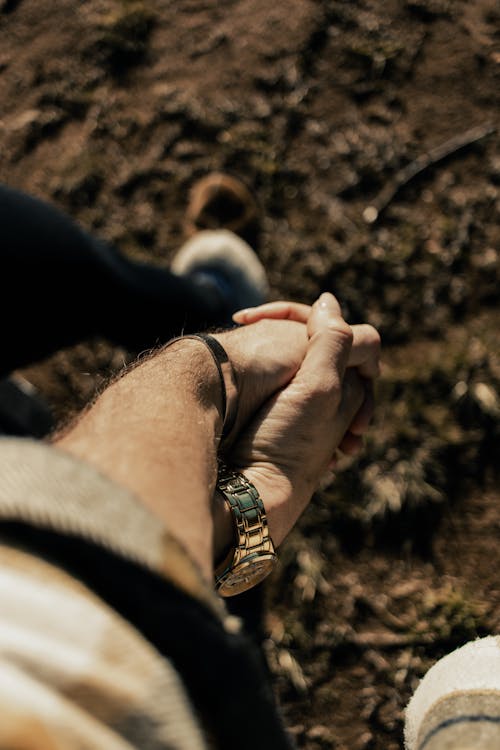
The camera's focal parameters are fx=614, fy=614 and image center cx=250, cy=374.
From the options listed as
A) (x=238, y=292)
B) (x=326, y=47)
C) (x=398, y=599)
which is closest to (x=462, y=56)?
(x=326, y=47)

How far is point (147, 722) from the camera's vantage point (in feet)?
2.05

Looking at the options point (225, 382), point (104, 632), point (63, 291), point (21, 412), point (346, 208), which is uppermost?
point (104, 632)

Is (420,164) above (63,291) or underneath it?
underneath

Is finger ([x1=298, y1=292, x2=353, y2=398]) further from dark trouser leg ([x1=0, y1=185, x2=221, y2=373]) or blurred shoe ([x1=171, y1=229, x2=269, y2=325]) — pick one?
blurred shoe ([x1=171, y1=229, x2=269, y2=325])

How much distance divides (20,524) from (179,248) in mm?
2483

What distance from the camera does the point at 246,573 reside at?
1.47 m

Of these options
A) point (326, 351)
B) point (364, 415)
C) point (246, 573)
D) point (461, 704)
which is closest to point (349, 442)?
point (364, 415)

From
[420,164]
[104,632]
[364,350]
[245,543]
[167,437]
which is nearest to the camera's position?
[104,632]

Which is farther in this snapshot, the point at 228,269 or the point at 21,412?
A: the point at 228,269

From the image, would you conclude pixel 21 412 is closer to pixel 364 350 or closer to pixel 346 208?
pixel 364 350

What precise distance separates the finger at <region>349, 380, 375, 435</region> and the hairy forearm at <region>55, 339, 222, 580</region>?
0.68 meters

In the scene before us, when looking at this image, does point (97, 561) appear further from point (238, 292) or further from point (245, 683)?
point (238, 292)

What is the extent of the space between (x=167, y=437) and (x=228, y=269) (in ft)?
5.56

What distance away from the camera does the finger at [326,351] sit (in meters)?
1.81
